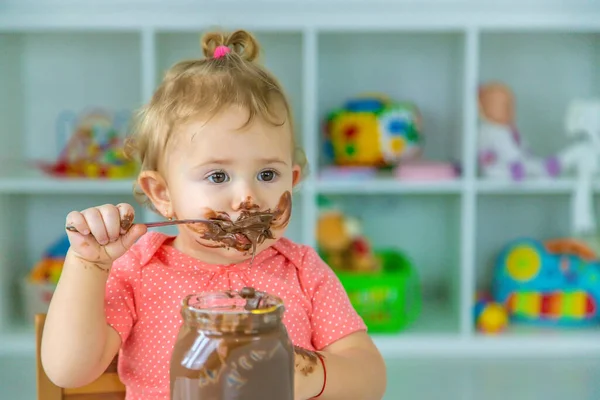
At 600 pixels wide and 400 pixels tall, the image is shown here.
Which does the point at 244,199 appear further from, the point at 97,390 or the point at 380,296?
the point at 380,296

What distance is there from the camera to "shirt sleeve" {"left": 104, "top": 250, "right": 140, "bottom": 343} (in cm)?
97

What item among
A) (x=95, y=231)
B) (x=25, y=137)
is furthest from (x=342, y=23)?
(x=95, y=231)

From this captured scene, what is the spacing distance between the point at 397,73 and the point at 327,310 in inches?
84.6

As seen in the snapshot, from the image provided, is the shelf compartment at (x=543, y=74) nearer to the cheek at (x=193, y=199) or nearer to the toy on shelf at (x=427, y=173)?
the toy on shelf at (x=427, y=173)

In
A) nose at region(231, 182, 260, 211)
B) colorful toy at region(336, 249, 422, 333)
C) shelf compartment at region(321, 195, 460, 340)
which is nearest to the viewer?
nose at region(231, 182, 260, 211)

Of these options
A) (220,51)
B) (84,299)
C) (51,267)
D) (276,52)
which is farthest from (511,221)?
(84,299)

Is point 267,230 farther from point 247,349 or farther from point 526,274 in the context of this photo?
point 526,274

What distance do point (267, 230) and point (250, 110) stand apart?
0.49 feet

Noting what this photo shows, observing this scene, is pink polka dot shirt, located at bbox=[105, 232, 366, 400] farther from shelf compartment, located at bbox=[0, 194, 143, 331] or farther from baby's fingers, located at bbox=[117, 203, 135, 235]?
shelf compartment, located at bbox=[0, 194, 143, 331]

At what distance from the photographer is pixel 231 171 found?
957 millimetres

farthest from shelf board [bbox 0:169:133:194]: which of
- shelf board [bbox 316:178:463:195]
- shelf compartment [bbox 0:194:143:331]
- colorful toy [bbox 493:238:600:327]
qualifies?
colorful toy [bbox 493:238:600:327]

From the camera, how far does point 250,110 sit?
3.21 feet

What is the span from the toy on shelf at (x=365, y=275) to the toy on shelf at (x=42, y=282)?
910 millimetres

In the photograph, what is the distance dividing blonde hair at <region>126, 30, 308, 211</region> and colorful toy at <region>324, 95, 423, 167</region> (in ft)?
5.51
